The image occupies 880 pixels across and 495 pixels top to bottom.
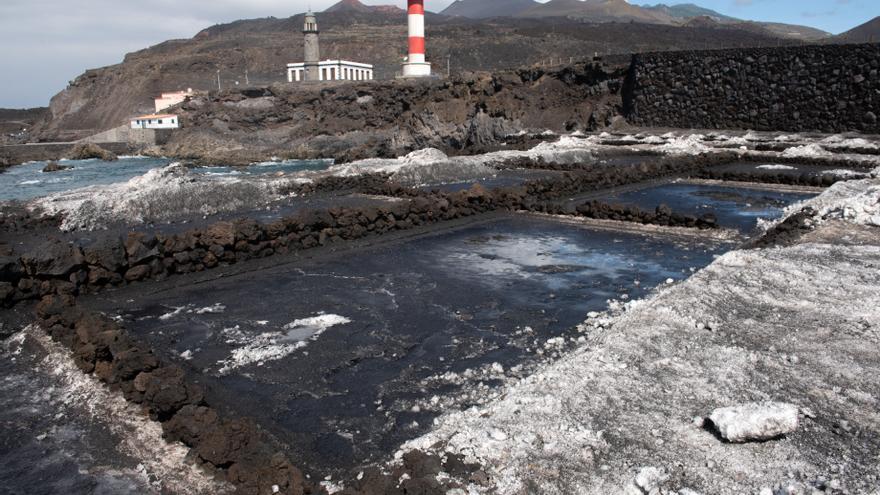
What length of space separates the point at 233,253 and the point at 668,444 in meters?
6.58

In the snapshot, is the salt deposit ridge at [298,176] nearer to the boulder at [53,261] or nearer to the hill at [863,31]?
the boulder at [53,261]

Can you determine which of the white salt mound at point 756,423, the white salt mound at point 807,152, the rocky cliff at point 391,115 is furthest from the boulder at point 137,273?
the white salt mound at point 807,152

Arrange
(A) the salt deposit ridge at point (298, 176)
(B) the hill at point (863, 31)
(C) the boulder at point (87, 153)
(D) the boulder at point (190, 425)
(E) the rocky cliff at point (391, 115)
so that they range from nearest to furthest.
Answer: (D) the boulder at point (190, 425), (A) the salt deposit ridge at point (298, 176), (E) the rocky cliff at point (391, 115), (C) the boulder at point (87, 153), (B) the hill at point (863, 31)

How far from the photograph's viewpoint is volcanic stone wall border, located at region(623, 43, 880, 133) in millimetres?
26312

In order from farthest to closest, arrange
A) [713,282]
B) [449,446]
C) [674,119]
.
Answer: [674,119], [713,282], [449,446]

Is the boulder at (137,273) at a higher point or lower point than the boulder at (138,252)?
lower

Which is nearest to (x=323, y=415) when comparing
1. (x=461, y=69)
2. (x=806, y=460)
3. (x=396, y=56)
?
(x=806, y=460)

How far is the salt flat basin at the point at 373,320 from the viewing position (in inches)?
183

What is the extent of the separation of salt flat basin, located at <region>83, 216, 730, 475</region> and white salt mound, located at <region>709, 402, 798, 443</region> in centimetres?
182

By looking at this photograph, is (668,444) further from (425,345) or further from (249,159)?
(249,159)

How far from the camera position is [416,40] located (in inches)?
1983

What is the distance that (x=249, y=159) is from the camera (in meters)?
41.5

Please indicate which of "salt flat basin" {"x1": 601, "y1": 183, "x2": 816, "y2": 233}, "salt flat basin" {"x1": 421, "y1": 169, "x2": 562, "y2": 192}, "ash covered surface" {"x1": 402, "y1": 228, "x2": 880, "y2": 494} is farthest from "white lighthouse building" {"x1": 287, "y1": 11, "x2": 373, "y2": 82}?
"ash covered surface" {"x1": 402, "y1": 228, "x2": 880, "y2": 494}

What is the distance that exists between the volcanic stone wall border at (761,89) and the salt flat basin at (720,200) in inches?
581
